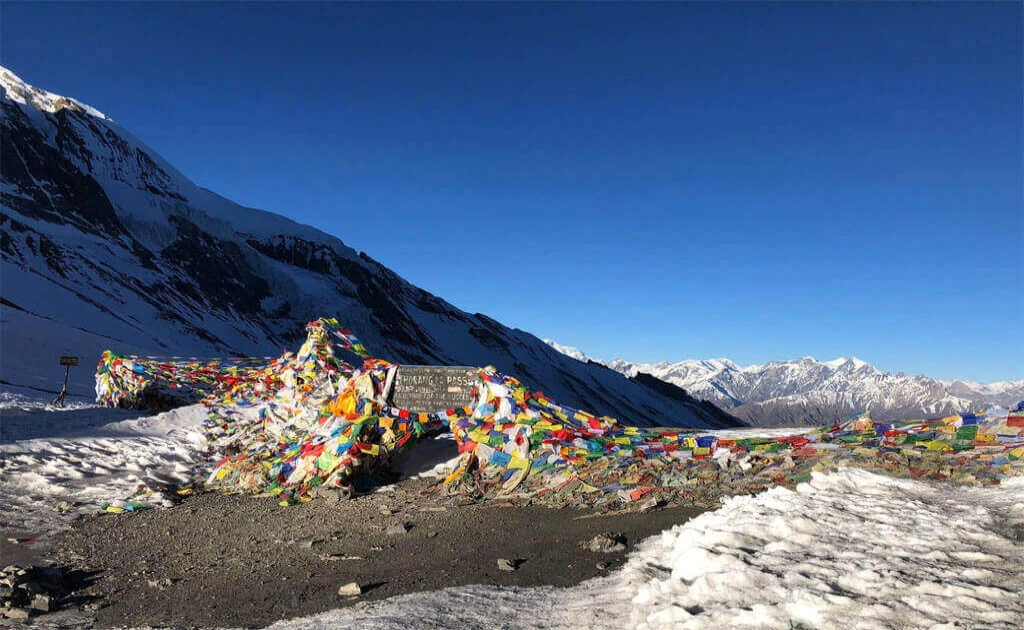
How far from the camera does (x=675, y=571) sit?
15.8 feet

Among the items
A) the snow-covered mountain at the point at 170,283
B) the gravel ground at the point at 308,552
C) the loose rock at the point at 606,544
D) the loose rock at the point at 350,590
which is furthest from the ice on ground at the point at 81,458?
the snow-covered mountain at the point at 170,283

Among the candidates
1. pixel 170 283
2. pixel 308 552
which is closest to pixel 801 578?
pixel 308 552

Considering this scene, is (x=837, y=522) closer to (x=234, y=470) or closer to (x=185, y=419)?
(x=234, y=470)

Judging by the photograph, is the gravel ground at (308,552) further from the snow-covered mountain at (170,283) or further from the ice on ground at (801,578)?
the snow-covered mountain at (170,283)

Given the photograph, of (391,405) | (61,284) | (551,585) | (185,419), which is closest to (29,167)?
(61,284)

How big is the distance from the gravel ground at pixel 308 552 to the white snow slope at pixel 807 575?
0.63 metres

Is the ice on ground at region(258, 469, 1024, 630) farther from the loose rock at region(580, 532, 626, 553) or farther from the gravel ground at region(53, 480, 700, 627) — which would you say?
the gravel ground at region(53, 480, 700, 627)

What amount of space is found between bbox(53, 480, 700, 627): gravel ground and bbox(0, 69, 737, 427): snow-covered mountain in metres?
18.2

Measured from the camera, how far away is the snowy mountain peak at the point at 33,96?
140 meters

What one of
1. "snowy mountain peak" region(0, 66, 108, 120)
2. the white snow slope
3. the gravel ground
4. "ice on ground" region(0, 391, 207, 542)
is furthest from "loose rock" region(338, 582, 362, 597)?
"snowy mountain peak" region(0, 66, 108, 120)

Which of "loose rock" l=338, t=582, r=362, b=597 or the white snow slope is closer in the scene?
the white snow slope

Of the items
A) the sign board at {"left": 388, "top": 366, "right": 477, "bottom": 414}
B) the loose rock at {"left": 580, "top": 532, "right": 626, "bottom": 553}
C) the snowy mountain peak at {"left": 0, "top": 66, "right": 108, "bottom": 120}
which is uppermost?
the snowy mountain peak at {"left": 0, "top": 66, "right": 108, "bottom": 120}

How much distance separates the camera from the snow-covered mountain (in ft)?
174

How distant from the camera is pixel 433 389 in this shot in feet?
40.3
